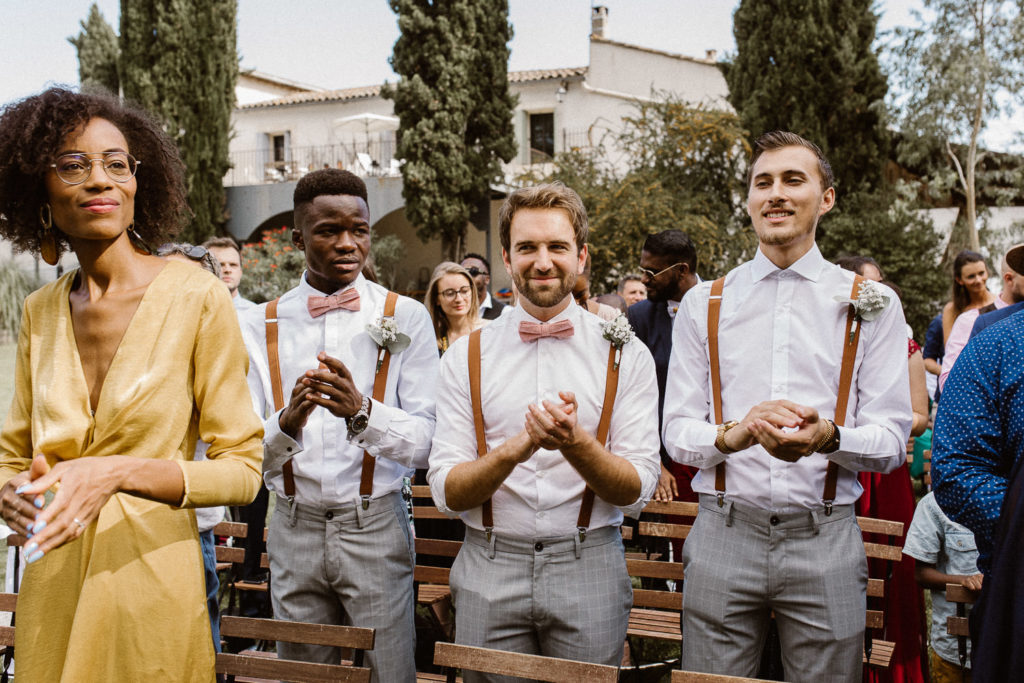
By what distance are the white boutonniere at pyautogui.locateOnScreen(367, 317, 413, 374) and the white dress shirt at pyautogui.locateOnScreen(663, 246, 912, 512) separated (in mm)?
952

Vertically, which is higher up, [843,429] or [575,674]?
[843,429]

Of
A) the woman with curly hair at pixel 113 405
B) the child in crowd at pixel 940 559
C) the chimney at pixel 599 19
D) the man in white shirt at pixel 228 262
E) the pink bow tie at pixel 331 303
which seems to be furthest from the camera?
the chimney at pixel 599 19

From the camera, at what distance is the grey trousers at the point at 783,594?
242 centimetres

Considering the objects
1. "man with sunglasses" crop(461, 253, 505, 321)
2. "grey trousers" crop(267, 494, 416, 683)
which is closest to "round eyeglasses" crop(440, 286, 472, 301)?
"man with sunglasses" crop(461, 253, 505, 321)

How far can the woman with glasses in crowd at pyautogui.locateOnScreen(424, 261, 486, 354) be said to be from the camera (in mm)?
5582

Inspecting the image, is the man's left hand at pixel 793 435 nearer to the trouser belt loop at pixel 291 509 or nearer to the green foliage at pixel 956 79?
the trouser belt loop at pixel 291 509

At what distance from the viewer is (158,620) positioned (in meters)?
1.71

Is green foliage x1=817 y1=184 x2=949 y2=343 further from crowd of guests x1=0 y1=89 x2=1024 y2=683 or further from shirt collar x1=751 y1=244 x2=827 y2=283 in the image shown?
shirt collar x1=751 y1=244 x2=827 y2=283

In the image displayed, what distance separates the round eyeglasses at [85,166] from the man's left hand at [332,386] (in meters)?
0.80

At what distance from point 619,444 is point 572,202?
78 centimetres

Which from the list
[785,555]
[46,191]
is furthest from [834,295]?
[46,191]

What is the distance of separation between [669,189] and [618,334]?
14060 millimetres

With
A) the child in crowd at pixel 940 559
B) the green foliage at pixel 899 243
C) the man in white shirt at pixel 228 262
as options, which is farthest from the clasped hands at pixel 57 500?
the green foliage at pixel 899 243

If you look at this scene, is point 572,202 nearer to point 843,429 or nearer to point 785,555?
point 843,429
